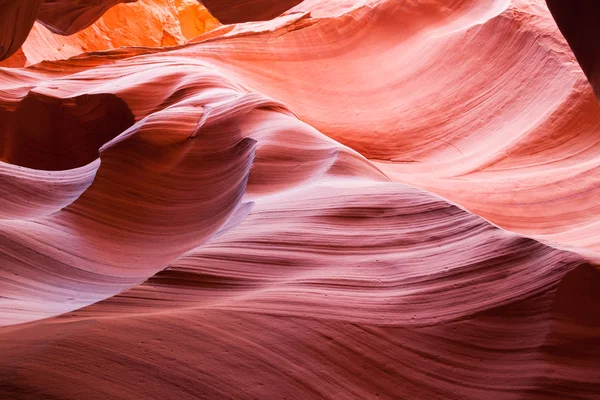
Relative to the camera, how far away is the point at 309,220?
8.64ft

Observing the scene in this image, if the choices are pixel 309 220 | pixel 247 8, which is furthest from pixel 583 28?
pixel 247 8

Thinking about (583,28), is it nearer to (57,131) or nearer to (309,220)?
(309,220)

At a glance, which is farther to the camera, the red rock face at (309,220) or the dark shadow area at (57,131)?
the dark shadow area at (57,131)

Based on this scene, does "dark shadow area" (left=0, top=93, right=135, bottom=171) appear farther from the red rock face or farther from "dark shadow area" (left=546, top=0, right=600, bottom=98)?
"dark shadow area" (left=546, top=0, right=600, bottom=98)

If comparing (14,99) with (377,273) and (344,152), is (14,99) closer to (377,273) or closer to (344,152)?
(344,152)

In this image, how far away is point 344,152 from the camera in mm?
3254

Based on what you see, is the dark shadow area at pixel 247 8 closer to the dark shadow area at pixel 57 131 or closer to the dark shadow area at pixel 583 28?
the dark shadow area at pixel 57 131

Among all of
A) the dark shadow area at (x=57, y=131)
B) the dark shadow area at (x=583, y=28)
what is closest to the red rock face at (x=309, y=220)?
the dark shadow area at (x=57, y=131)

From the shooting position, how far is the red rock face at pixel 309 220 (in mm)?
Result: 1967

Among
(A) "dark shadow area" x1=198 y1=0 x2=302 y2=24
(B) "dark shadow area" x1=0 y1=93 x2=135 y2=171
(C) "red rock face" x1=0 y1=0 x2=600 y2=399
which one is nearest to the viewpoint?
(C) "red rock face" x1=0 y1=0 x2=600 y2=399

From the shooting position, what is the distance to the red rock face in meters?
1.97

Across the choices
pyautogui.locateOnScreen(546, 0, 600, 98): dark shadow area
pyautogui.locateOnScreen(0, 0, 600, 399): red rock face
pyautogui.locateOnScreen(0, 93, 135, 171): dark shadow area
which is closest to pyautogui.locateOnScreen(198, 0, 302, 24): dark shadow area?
pyautogui.locateOnScreen(0, 0, 600, 399): red rock face

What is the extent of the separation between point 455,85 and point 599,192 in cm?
174

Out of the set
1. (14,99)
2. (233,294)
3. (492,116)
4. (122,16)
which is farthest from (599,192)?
(122,16)
